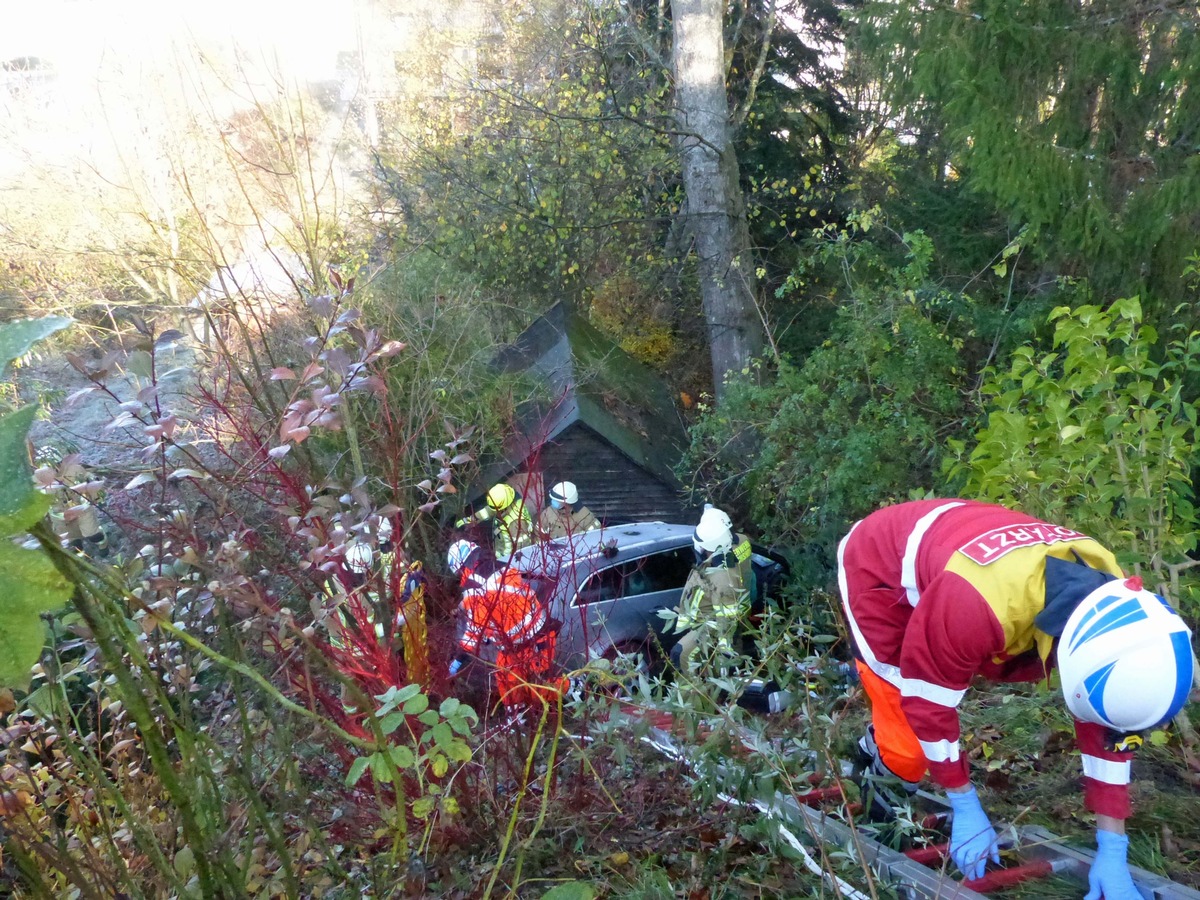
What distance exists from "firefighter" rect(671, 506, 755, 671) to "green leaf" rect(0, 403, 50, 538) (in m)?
2.68

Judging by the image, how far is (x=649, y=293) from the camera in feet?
42.8

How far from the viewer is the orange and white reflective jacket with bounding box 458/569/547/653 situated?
3.05 m

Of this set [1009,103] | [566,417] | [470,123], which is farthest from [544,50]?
[1009,103]

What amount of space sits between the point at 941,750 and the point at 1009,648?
1.27 feet

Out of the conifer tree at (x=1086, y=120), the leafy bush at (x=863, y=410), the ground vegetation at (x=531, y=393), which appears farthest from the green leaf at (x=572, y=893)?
the conifer tree at (x=1086, y=120)

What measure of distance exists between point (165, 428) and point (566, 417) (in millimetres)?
6492

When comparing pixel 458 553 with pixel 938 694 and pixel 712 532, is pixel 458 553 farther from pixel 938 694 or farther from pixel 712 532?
pixel 712 532

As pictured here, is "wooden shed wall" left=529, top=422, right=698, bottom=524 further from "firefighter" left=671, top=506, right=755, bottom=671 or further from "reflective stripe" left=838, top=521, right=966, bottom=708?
"reflective stripe" left=838, top=521, right=966, bottom=708

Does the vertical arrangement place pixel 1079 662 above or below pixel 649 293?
above

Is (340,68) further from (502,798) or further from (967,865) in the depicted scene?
(967,865)

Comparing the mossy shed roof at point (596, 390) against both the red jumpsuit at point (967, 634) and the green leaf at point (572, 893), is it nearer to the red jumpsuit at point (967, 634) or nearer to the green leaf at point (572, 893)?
the red jumpsuit at point (967, 634)

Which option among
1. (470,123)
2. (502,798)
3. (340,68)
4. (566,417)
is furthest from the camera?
(470,123)

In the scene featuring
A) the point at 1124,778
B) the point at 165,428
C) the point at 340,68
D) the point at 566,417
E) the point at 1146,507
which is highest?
the point at 340,68

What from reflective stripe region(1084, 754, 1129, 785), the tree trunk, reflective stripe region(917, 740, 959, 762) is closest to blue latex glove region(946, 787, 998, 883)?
reflective stripe region(917, 740, 959, 762)
